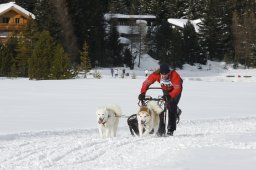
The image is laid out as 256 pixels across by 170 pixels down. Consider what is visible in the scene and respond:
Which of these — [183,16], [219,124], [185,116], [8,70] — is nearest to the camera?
[219,124]

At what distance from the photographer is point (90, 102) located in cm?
2248

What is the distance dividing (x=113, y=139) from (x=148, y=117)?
950 mm

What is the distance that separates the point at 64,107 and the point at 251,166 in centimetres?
1426

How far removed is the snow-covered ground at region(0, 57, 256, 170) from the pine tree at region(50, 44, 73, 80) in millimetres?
9225

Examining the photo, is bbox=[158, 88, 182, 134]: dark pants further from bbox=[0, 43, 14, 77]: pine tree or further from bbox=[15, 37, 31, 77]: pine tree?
bbox=[15, 37, 31, 77]: pine tree

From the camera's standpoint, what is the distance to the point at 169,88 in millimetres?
10711

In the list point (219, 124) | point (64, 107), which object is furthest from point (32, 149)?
Result: point (64, 107)

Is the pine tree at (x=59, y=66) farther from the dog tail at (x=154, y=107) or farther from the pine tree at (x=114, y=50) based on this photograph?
the dog tail at (x=154, y=107)

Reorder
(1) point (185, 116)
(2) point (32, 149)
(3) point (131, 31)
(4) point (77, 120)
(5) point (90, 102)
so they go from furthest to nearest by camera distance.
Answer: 1. (3) point (131, 31)
2. (5) point (90, 102)
3. (1) point (185, 116)
4. (4) point (77, 120)
5. (2) point (32, 149)

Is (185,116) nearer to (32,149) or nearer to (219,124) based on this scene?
(219,124)

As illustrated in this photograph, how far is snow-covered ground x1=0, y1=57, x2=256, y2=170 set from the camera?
24.3 ft

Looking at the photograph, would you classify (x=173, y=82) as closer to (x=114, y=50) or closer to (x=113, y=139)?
(x=113, y=139)

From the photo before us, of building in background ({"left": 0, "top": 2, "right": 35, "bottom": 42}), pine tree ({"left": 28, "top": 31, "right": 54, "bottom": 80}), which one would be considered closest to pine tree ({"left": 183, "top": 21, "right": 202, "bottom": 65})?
building in background ({"left": 0, "top": 2, "right": 35, "bottom": 42})

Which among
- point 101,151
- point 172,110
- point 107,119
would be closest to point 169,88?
point 172,110
